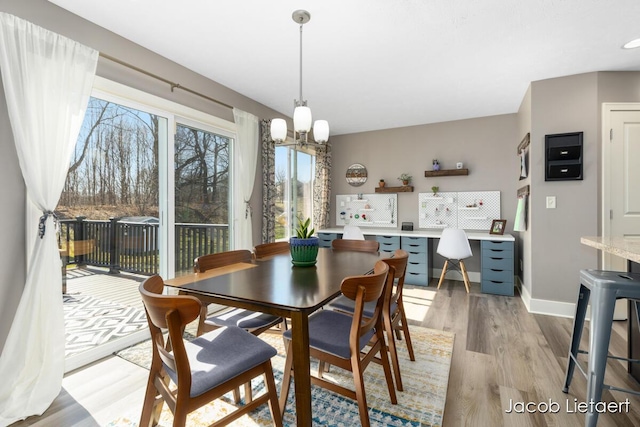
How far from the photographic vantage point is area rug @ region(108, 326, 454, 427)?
5.43 ft

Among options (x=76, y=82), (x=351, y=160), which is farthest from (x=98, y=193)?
Answer: (x=351, y=160)

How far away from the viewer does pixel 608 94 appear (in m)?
3.10

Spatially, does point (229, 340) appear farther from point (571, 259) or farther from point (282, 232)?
point (571, 259)

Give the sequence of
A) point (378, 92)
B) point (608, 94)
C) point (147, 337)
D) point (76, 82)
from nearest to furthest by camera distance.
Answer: point (76, 82) < point (147, 337) < point (608, 94) < point (378, 92)

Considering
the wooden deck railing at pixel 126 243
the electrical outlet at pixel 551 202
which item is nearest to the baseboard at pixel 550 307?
the electrical outlet at pixel 551 202

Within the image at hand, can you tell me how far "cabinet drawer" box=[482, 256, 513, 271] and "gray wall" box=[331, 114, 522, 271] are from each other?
68 centimetres

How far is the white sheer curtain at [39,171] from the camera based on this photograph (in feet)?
5.85

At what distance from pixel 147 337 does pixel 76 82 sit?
2.11 m

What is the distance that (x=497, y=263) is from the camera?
3992 mm

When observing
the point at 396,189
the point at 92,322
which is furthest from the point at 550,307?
the point at 92,322

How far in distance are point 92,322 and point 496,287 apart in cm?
446

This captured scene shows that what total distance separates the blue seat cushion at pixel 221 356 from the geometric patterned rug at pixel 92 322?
1484 mm

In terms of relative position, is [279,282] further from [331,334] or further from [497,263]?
[497,263]

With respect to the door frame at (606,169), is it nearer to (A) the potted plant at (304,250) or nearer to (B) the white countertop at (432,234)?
(B) the white countertop at (432,234)
